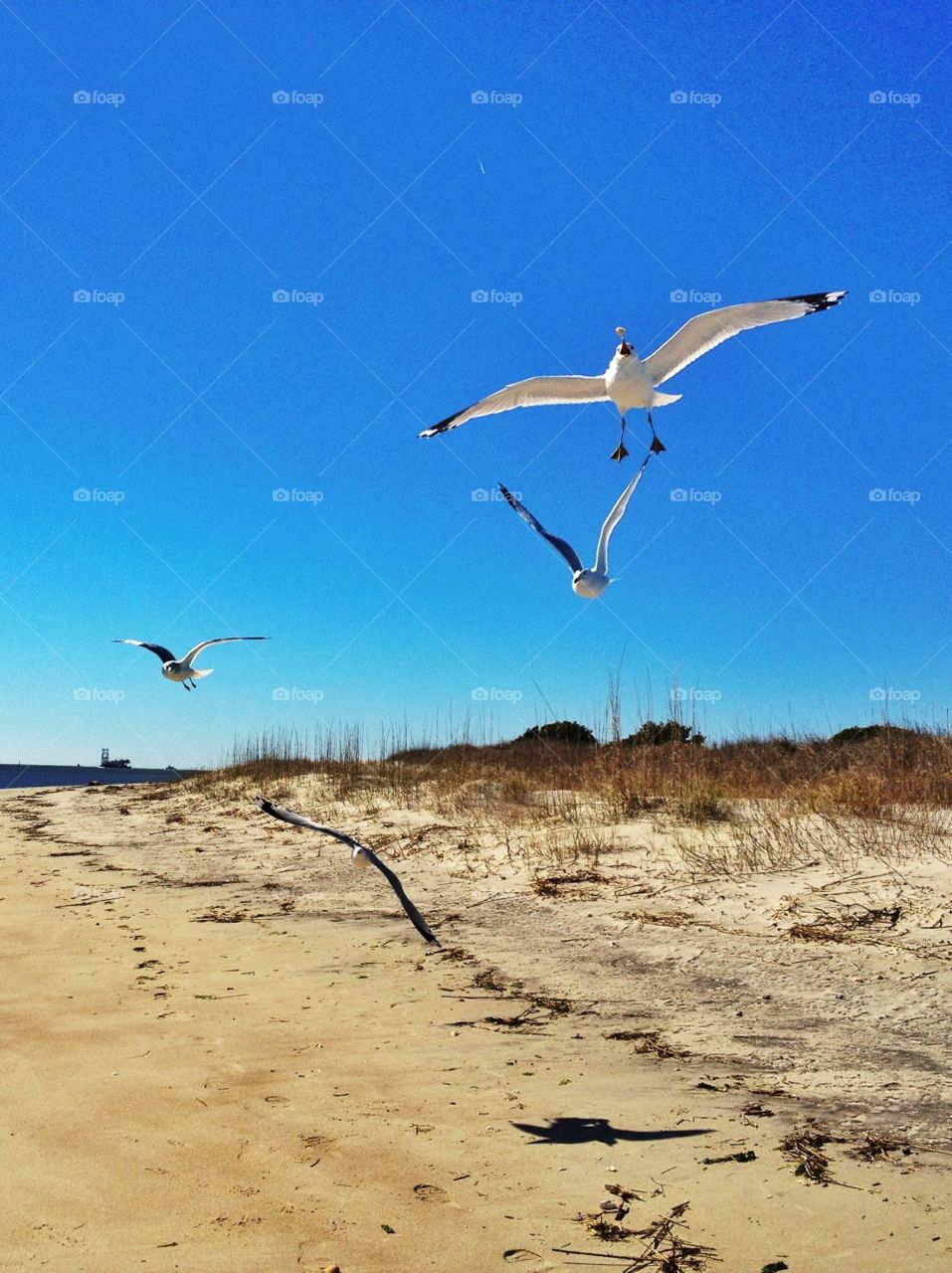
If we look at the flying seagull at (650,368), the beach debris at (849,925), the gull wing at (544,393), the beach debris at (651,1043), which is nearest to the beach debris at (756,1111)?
the beach debris at (651,1043)

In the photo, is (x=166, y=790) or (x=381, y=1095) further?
(x=166, y=790)

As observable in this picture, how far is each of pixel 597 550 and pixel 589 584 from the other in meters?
0.39

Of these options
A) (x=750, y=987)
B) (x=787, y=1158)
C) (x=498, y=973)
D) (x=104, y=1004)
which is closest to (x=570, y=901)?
(x=498, y=973)

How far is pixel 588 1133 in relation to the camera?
405cm

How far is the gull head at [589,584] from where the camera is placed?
5762 mm

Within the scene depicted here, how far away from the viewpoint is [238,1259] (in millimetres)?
3207

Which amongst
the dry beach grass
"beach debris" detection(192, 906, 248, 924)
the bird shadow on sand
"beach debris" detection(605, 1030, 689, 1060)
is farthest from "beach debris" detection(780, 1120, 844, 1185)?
"beach debris" detection(192, 906, 248, 924)

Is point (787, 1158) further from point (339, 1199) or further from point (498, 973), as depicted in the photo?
point (498, 973)

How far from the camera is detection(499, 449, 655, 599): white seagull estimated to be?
5805mm

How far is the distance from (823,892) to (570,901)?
191cm

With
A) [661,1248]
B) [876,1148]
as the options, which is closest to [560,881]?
[876,1148]

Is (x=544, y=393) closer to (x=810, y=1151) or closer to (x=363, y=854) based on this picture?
(x=363, y=854)

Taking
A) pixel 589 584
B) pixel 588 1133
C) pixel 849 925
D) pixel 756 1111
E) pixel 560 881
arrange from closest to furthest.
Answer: pixel 588 1133 → pixel 756 1111 → pixel 589 584 → pixel 849 925 → pixel 560 881

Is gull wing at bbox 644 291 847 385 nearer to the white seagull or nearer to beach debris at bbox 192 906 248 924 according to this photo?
the white seagull
